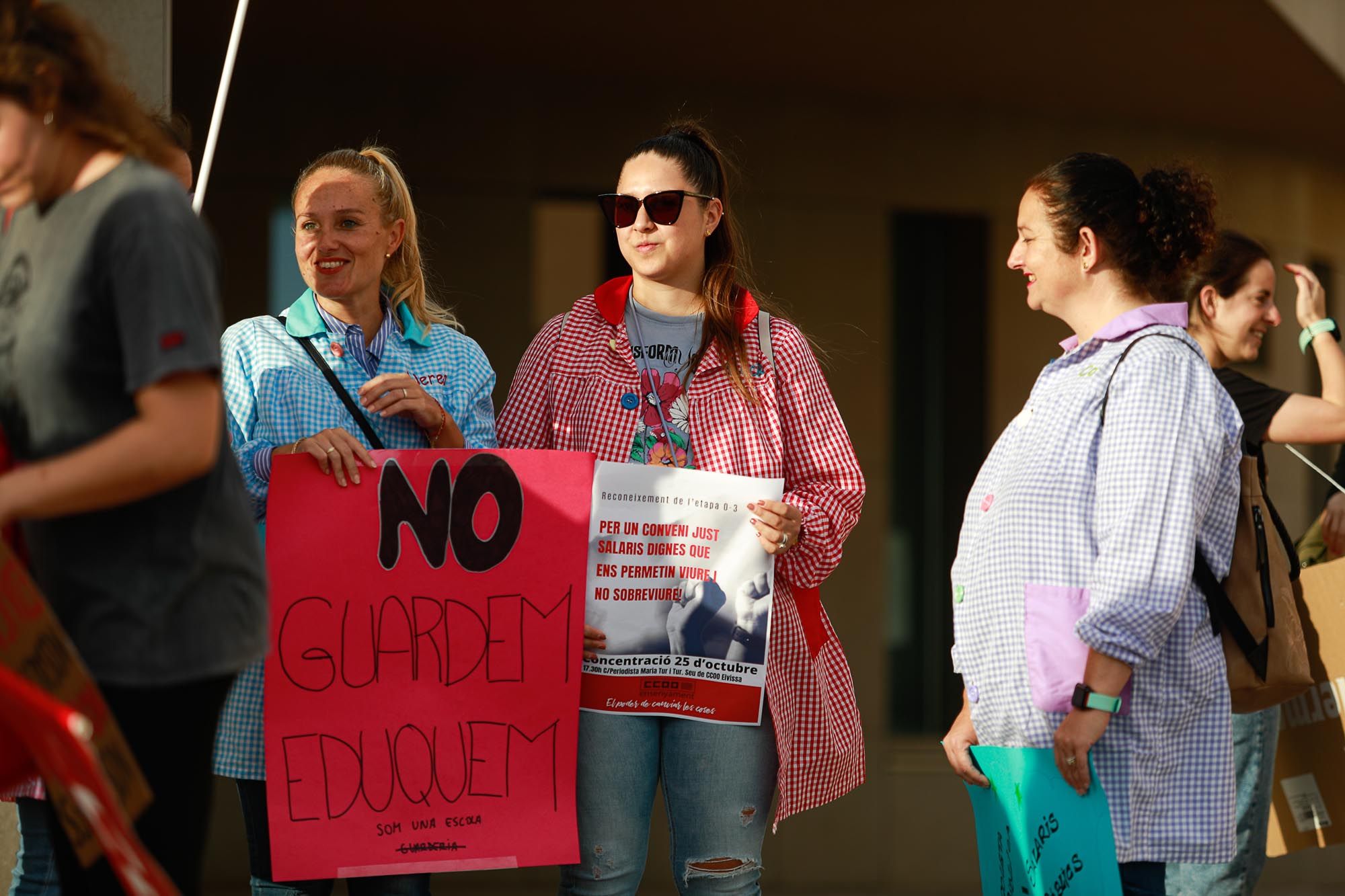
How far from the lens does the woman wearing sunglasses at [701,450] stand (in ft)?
10.8

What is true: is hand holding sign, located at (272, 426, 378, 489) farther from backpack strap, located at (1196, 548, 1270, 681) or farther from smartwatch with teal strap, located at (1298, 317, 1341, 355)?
smartwatch with teal strap, located at (1298, 317, 1341, 355)

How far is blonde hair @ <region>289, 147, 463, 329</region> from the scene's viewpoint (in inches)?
138

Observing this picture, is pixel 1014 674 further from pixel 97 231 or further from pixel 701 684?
pixel 97 231

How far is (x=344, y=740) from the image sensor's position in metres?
3.17

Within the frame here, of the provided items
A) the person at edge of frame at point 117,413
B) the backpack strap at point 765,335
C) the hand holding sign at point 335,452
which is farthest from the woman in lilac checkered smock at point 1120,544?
the person at edge of frame at point 117,413

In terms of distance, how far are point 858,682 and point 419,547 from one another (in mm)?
4368

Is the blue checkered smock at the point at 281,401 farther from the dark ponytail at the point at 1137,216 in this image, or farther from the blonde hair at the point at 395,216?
the dark ponytail at the point at 1137,216

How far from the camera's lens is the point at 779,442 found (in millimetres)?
3490

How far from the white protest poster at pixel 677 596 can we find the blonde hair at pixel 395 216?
66 centimetres

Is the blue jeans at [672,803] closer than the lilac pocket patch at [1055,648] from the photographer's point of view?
No

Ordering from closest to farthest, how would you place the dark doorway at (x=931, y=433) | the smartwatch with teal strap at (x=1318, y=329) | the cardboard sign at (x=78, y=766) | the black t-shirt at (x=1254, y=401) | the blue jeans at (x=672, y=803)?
the cardboard sign at (x=78, y=766), the blue jeans at (x=672, y=803), the black t-shirt at (x=1254, y=401), the smartwatch with teal strap at (x=1318, y=329), the dark doorway at (x=931, y=433)

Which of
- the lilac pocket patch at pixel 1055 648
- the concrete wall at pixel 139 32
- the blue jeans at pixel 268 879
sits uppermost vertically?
the concrete wall at pixel 139 32

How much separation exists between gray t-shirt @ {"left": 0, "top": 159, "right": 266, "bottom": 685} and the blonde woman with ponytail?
1081mm

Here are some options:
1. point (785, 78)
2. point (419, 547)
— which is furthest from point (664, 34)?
point (419, 547)
